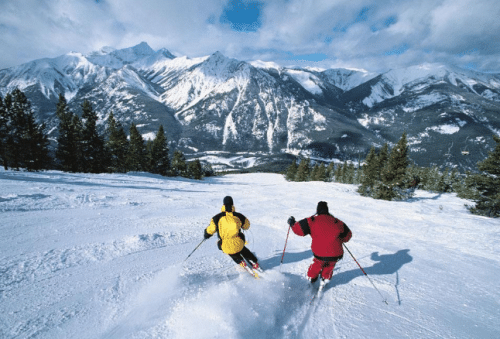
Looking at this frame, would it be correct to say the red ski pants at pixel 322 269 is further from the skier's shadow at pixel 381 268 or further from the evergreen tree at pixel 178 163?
the evergreen tree at pixel 178 163

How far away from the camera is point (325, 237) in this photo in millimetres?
4578

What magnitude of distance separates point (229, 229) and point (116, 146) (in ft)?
129

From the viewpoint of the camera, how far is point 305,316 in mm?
3957

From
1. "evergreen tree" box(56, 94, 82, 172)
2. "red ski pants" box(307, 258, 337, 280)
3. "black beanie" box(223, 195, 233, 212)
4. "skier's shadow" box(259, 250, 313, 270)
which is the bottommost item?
"skier's shadow" box(259, 250, 313, 270)

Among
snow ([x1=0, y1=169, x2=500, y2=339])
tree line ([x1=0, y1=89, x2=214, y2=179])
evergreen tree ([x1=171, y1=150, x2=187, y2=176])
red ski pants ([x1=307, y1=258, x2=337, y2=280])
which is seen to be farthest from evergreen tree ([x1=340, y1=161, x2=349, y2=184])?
red ski pants ([x1=307, y1=258, x2=337, y2=280])

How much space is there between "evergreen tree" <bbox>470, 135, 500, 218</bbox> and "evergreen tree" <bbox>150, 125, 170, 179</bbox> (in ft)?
137

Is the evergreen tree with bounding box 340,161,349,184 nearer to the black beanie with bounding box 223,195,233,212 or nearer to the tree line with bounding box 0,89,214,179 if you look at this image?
the tree line with bounding box 0,89,214,179

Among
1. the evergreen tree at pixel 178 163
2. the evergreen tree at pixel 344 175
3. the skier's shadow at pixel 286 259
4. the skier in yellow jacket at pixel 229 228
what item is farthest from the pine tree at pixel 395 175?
the evergreen tree at pixel 344 175

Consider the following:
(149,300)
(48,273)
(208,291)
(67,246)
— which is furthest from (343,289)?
(67,246)

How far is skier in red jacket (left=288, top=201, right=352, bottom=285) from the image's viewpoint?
15.0ft

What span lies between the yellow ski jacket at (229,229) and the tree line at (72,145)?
30179mm

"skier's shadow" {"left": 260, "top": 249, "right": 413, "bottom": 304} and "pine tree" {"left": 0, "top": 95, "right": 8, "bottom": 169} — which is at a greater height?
"pine tree" {"left": 0, "top": 95, "right": 8, "bottom": 169}

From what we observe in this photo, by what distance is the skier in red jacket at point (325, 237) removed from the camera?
4.57m

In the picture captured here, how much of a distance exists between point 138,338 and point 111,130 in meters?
40.9
